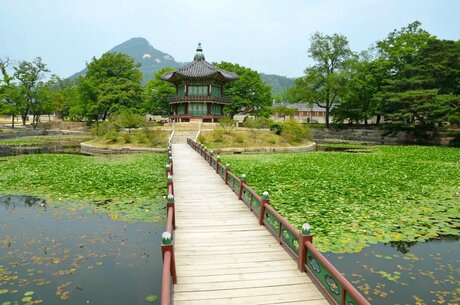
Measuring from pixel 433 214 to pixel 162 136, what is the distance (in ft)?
92.6

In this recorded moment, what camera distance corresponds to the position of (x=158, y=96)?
60125mm

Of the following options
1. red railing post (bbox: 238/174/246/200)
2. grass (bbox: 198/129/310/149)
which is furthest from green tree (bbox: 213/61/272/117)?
red railing post (bbox: 238/174/246/200)

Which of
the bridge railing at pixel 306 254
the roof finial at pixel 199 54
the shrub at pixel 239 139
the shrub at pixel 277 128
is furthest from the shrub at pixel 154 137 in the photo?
the roof finial at pixel 199 54

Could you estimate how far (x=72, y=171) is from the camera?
19.2 metres

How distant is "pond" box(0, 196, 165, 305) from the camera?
6590 mm

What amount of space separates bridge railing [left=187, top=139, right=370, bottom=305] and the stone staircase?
25919 millimetres

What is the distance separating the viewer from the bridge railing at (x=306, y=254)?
4.84m

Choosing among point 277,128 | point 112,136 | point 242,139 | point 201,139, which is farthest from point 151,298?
point 277,128

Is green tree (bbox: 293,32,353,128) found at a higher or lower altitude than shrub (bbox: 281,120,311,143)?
higher

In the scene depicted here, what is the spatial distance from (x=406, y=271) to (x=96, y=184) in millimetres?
13081

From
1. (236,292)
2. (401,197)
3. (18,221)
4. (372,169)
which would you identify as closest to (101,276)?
(236,292)

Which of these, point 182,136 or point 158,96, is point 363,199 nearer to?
point 182,136

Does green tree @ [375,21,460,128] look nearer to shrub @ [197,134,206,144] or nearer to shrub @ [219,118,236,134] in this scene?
shrub @ [219,118,236,134]

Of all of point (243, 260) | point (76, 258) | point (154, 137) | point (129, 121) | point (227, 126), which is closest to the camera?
point (243, 260)
